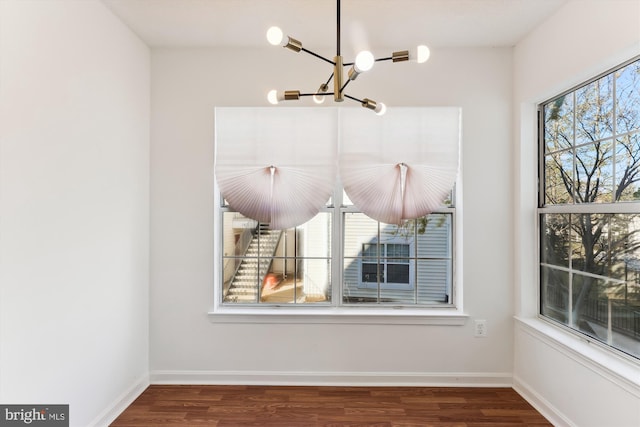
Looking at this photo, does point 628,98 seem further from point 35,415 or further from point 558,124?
point 35,415

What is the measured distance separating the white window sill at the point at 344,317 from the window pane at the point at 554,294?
0.54 m

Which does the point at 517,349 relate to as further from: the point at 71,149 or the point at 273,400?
the point at 71,149

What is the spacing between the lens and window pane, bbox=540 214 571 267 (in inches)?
90.1

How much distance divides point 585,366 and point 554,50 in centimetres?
190

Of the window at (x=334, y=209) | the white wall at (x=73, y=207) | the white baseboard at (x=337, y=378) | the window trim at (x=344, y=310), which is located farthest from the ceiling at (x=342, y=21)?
the white baseboard at (x=337, y=378)

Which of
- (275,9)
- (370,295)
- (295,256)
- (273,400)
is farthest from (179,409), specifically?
(275,9)

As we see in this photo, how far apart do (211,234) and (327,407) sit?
1.48 metres

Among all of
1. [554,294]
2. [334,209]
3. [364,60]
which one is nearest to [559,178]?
[554,294]

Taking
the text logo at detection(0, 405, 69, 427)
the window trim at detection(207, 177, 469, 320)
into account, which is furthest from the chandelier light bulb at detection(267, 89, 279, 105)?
the text logo at detection(0, 405, 69, 427)

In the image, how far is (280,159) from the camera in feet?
8.73

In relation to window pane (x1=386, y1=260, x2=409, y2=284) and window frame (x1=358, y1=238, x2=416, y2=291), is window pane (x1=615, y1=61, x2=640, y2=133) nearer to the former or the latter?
window frame (x1=358, y1=238, x2=416, y2=291)

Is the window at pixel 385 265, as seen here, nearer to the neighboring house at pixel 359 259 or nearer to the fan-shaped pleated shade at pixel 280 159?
the neighboring house at pixel 359 259

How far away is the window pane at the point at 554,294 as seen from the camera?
2.30 meters

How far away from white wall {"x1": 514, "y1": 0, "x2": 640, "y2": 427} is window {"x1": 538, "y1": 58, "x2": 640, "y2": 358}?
0.08 meters
